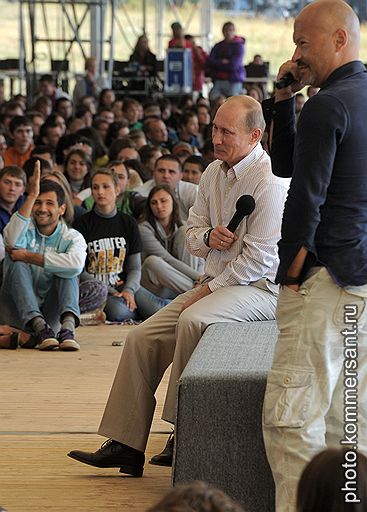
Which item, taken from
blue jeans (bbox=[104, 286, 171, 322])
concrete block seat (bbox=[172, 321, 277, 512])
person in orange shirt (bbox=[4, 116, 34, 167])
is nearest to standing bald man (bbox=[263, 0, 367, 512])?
concrete block seat (bbox=[172, 321, 277, 512])

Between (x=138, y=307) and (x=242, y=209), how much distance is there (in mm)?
3739

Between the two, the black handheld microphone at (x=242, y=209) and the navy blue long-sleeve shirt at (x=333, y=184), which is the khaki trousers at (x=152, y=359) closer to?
the black handheld microphone at (x=242, y=209)

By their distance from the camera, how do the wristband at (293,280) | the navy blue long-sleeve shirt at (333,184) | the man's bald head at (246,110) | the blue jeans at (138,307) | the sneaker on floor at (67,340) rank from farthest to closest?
the blue jeans at (138,307)
the sneaker on floor at (67,340)
the man's bald head at (246,110)
the wristband at (293,280)
the navy blue long-sleeve shirt at (333,184)

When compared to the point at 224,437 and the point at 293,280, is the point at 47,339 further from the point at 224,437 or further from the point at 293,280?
the point at 293,280

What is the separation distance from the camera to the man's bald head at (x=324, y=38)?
10.3 ft

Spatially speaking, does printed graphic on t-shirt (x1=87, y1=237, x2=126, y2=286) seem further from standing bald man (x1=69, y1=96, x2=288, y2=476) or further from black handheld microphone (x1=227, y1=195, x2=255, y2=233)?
black handheld microphone (x1=227, y1=195, x2=255, y2=233)

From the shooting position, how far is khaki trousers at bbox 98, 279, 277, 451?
4.15 meters

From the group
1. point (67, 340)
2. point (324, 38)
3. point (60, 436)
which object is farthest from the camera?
point (67, 340)

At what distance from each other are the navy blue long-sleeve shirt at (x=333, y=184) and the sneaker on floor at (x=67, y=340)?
138 inches

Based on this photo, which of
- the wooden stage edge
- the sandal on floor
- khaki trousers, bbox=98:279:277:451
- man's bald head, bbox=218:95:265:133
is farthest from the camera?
the sandal on floor

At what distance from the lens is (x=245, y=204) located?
13.8 ft

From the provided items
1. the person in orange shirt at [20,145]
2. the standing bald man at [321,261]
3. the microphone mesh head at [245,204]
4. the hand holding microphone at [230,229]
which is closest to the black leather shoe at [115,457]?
the hand holding microphone at [230,229]

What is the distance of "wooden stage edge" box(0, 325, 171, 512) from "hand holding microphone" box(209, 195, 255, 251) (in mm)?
812

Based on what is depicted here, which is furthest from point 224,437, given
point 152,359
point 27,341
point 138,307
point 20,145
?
point 20,145
